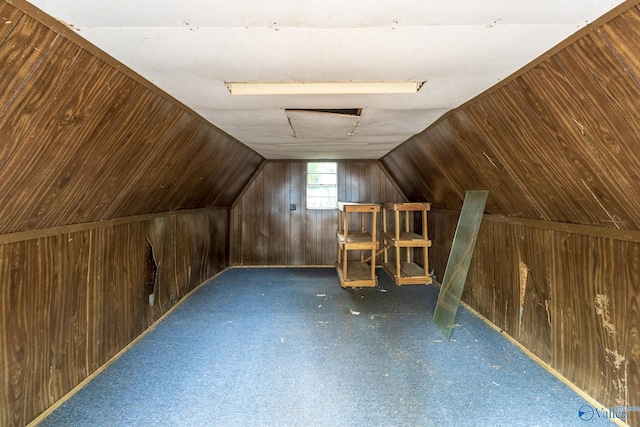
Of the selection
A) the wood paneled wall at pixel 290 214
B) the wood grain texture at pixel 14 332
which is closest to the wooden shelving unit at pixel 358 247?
the wood paneled wall at pixel 290 214

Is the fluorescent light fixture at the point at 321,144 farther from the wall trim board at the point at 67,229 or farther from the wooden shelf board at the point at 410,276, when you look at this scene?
the wooden shelf board at the point at 410,276

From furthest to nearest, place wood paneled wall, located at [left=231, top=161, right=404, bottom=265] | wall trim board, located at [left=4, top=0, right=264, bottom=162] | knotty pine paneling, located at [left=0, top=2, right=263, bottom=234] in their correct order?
wood paneled wall, located at [left=231, top=161, right=404, bottom=265]
knotty pine paneling, located at [left=0, top=2, right=263, bottom=234]
wall trim board, located at [left=4, top=0, right=264, bottom=162]

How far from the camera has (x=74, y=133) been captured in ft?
4.90

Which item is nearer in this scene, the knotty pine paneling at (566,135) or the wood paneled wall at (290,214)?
the knotty pine paneling at (566,135)

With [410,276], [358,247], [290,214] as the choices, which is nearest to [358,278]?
[358,247]

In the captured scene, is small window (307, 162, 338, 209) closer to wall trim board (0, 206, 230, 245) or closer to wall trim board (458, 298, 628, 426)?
wall trim board (0, 206, 230, 245)

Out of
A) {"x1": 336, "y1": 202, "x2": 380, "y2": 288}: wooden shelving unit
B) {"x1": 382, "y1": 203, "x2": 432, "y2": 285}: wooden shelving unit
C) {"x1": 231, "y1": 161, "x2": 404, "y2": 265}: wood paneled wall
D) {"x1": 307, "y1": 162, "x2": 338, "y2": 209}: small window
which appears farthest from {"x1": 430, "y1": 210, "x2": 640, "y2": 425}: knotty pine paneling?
{"x1": 307, "y1": 162, "x2": 338, "y2": 209}: small window

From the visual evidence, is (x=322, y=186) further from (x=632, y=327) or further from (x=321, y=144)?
(x=632, y=327)

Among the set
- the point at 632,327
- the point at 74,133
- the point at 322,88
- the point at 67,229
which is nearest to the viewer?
the point at 74,133

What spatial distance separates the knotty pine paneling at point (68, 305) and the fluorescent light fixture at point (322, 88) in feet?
4.58

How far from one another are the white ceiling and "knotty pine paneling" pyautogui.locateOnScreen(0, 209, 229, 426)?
1144 millimetres

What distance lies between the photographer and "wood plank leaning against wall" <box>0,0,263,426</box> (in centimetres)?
121

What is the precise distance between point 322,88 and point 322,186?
361cm

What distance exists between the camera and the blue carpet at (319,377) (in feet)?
5.68
